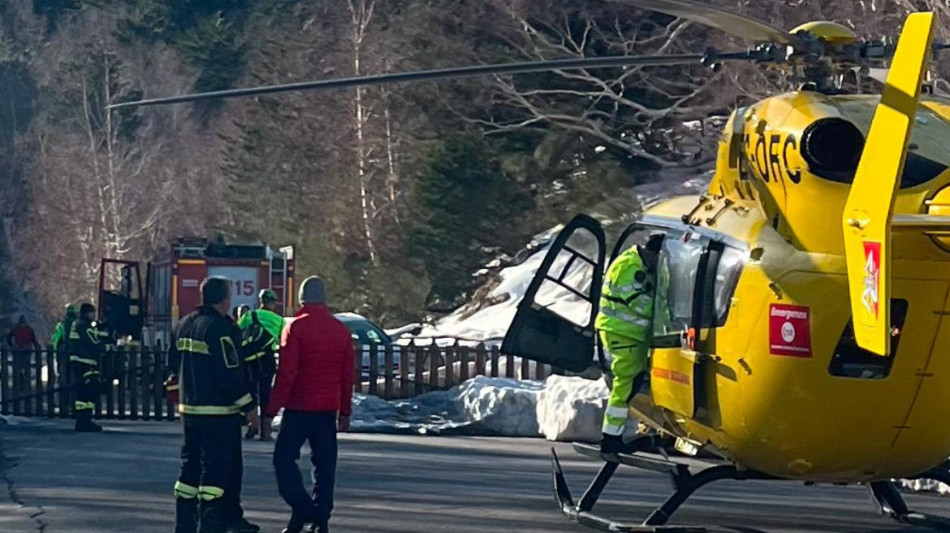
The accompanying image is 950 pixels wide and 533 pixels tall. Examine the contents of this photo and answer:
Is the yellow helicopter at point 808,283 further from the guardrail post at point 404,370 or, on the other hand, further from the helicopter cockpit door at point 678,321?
the guardrail post at point 404,370

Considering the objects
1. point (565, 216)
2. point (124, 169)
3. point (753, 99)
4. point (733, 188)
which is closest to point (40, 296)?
point (124, 169)

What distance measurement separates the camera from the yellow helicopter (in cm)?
952

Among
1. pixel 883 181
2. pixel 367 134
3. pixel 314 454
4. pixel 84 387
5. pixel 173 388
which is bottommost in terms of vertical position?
pixel 84 387

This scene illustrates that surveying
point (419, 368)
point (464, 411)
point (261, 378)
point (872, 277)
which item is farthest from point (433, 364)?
point (872, 277)

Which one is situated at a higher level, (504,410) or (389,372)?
(389,372)

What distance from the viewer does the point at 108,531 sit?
37.9 feet

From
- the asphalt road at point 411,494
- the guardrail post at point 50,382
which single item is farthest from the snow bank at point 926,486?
the guardrail post at point 50,382

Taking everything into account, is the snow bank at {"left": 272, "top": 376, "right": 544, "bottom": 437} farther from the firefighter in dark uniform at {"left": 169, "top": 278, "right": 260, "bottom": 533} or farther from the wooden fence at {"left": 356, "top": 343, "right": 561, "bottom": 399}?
the firefighter in dark uniform at {"left": 169, "top": 278, "right": 260, "bottom": 533}

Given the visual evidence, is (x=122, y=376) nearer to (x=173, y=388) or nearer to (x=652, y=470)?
(x=173, y=388)

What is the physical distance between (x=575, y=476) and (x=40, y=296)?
2142 inches

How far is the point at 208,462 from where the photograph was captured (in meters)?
10.8

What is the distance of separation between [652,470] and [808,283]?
2155 mm

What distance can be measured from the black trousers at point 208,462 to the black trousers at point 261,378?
35.2 inches

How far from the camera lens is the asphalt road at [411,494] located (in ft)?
39.4
